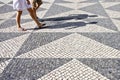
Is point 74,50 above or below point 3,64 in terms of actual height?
below

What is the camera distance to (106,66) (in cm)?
355

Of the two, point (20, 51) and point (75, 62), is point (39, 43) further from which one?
point (75, 62)

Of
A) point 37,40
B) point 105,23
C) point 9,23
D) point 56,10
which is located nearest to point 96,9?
point 56,10

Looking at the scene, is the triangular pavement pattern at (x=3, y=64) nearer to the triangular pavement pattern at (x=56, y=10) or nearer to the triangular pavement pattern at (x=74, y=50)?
the triangular pavement pattern at (x=74, y=50)

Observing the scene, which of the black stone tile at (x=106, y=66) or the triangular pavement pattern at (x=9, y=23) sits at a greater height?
the triangular pavement pattern at (x=9, y=23)

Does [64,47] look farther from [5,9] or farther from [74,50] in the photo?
[5,9]

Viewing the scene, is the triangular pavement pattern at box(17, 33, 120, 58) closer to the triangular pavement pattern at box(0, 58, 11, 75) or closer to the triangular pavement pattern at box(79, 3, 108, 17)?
the triangular pavement pattern at box(0, 58, 11, 75)

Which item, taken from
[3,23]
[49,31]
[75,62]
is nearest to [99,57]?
[75,62]

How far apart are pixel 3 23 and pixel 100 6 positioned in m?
3.75

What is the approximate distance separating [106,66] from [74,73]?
1.97 ft

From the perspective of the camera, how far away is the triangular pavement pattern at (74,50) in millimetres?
3988

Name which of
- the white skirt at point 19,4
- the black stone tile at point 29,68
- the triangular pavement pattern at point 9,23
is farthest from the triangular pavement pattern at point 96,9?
the black stone tile at point 29,68

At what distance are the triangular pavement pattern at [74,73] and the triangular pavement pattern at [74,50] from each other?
43 cm

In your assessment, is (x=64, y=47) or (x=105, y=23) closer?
(x=64, y=47)
